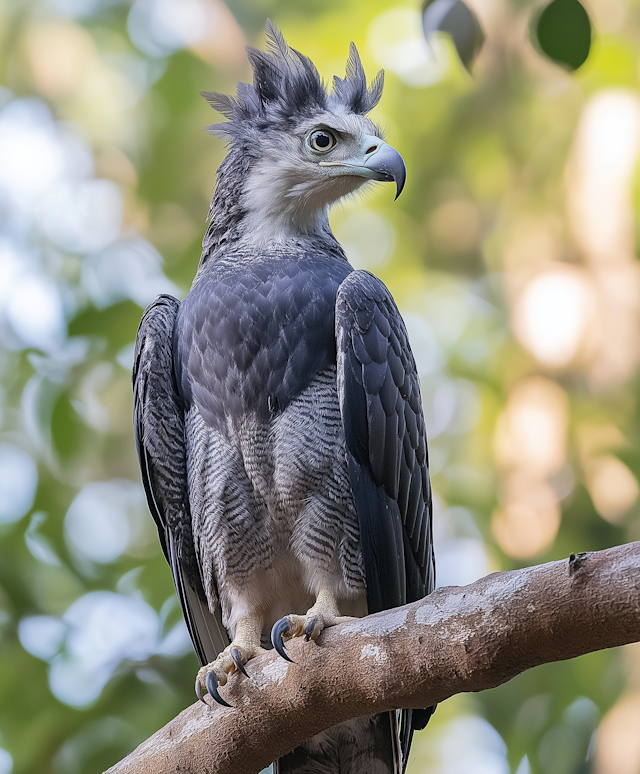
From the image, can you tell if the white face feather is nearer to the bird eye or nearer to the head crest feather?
the bird eye

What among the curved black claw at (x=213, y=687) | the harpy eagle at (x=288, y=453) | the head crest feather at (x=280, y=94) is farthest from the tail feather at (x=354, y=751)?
the head crest feather at (x=280, y=94)

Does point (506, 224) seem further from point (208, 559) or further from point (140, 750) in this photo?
point (140, 750)

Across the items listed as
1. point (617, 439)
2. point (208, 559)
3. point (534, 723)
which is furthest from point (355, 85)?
point (534, 723)

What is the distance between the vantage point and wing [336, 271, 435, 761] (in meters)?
4.32

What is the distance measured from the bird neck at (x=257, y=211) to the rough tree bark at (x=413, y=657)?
2494 millimetres

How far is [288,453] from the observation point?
432 cm

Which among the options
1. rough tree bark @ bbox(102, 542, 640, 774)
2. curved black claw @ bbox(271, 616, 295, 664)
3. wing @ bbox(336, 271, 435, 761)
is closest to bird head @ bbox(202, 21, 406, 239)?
wing @ bbox(336, 271, 435, 761)

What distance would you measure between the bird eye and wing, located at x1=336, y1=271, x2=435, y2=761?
1.01 m

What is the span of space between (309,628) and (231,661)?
59 centimetres

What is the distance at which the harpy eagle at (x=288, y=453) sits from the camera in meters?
4.35

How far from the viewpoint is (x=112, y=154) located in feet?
32.1

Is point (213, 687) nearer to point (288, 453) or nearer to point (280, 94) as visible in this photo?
point (288, 453)

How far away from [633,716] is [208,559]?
3620 millimetres

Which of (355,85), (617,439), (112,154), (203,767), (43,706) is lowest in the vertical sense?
(203,767)
